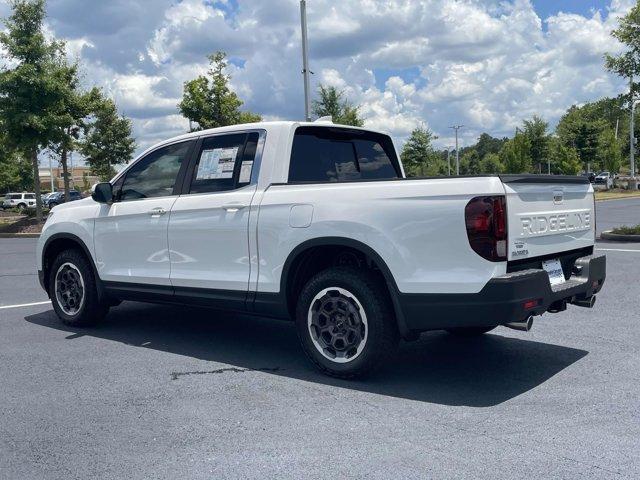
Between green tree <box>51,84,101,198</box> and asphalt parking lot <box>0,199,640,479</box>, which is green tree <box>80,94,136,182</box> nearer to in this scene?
green tree <box>51,84,101,198</box>

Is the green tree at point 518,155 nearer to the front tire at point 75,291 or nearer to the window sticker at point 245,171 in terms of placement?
the front tire at point 75,291

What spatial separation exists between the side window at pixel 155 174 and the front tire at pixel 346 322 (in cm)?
186

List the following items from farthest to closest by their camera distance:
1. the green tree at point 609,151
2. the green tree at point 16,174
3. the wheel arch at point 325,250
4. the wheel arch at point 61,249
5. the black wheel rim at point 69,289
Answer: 1. the green tree at point 16,174
2. the green tree at point 609,151
3. the black wheel rim at point 69,289
4. the wheel arch at point 61,249
5. the wheel arch at point 325,250

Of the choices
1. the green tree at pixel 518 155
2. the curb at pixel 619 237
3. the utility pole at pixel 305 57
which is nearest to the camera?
the curb at pixel 619 237

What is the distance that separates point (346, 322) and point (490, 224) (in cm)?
128

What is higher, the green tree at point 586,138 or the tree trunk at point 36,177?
the green tree at point 586,138

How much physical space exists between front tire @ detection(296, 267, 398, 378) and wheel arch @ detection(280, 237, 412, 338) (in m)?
0.11

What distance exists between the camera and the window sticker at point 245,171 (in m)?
5.39

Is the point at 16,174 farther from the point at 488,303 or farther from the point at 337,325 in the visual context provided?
the point at 488,303

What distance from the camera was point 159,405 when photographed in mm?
4363

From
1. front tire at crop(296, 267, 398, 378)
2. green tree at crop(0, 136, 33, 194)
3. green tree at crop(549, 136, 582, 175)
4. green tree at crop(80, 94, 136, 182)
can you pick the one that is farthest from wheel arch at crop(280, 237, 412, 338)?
green tree at crop(0, 136, 33, 194)

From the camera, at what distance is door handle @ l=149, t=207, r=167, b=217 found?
19.2 ft

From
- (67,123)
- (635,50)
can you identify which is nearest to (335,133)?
(635,50)

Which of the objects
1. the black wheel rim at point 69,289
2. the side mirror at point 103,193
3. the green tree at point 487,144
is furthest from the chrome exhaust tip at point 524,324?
the green tree at point 487,144
